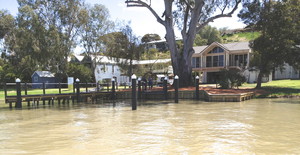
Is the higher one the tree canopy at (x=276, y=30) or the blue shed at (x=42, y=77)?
the tree canopy at (x=276, y=30)

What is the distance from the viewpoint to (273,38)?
71.2ft

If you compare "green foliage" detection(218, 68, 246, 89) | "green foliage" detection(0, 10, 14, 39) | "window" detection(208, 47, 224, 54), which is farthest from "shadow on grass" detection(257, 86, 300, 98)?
"green foliage" detection(0, 10, 14, 39)

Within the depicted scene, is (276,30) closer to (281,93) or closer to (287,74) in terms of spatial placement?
(281,93)

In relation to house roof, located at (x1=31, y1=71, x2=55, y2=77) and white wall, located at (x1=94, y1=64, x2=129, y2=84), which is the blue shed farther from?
white wall, located at (x1=94, y1=64, x2=129, y2=84)

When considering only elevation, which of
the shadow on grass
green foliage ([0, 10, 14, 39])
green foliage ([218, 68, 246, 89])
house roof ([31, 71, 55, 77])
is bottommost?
the shadow on grass

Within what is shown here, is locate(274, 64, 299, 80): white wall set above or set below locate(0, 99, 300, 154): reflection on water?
above

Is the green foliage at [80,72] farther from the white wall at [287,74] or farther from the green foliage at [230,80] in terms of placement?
the white wall at [287,74]

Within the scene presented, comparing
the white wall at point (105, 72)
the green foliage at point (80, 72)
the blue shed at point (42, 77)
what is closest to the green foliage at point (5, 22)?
the blue shed at point (42, 77)

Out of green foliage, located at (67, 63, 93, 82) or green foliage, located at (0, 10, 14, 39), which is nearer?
green foliage, located at (67, 63, 93, 82)

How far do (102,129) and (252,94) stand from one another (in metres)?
15.5

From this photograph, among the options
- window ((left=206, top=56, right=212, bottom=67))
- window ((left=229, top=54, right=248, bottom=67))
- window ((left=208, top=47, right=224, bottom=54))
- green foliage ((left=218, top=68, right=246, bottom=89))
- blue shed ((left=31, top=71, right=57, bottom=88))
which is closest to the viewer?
green foliage ((left=218, top=68, right=246, bottom=89))

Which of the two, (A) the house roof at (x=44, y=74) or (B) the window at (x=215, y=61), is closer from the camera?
(B) the window at (x=215, y=61)

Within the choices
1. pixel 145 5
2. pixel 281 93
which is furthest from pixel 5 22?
pixel 281 93

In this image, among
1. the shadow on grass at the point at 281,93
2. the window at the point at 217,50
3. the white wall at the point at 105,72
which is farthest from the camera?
the white wall at the point at 105,72
